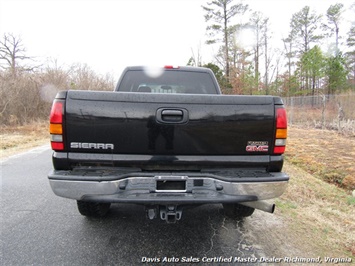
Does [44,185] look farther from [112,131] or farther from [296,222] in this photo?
[296,222]

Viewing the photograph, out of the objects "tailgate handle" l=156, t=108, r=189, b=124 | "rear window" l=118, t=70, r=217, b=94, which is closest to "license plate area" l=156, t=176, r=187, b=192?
"tailgate handle" l=156, t=108, r=189, b=124

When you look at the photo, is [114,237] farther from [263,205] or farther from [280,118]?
[280,118]

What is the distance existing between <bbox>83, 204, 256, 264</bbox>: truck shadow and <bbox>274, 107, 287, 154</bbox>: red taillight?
113cm

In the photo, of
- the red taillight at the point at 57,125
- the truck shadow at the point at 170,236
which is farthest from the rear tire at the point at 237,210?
the red taillight at the point at 57,125

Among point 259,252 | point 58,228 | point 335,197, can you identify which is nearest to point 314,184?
point 335,197

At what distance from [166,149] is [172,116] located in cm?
31

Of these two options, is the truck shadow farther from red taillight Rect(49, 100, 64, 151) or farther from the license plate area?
red taillight Rect(49, 100, 64, 151)

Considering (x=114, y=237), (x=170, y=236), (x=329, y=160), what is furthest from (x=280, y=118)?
(x=329, y=160)

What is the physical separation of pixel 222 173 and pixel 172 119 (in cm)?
70

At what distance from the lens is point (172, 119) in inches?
84.0

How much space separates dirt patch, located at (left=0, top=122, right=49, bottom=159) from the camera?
28.2 feet

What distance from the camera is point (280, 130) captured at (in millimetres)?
2197

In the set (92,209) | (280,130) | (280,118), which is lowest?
(92,209)

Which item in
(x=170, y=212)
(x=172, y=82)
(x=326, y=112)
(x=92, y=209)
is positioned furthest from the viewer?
(x=326, y=112)
